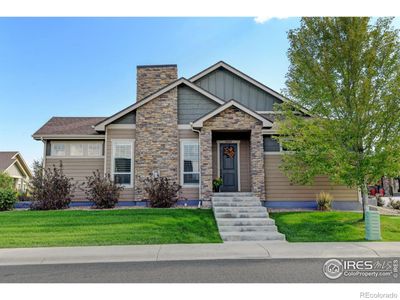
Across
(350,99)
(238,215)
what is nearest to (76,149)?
(238,215)

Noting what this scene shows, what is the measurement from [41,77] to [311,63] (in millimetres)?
12791

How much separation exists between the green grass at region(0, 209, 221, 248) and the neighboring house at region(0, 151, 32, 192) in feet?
65.4

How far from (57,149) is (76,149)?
3.09 feet

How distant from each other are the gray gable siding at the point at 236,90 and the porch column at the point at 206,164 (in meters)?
4.14

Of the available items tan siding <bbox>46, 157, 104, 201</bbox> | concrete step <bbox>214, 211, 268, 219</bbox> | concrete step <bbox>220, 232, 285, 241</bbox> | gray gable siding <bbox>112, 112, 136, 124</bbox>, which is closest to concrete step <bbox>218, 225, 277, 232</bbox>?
concrete step <bbox>220, 232, 285, 241</bbox>

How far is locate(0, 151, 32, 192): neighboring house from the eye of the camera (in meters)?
28.0

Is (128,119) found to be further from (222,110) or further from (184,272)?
(184,272)

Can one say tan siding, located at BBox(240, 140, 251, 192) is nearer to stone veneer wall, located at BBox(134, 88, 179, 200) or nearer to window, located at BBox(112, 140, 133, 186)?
stone veneer wall, located at BBox(134, 88, 179, 200)

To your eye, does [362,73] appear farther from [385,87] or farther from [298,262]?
[298,262]

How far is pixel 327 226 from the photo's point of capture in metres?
10.3

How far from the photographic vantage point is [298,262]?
6668mm

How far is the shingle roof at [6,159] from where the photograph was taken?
90.4 feet

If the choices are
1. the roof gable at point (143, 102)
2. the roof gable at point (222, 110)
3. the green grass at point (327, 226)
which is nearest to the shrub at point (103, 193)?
the roof gable at point (143, 102)

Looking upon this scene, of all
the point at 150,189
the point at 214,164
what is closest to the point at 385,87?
the point at 214,164
